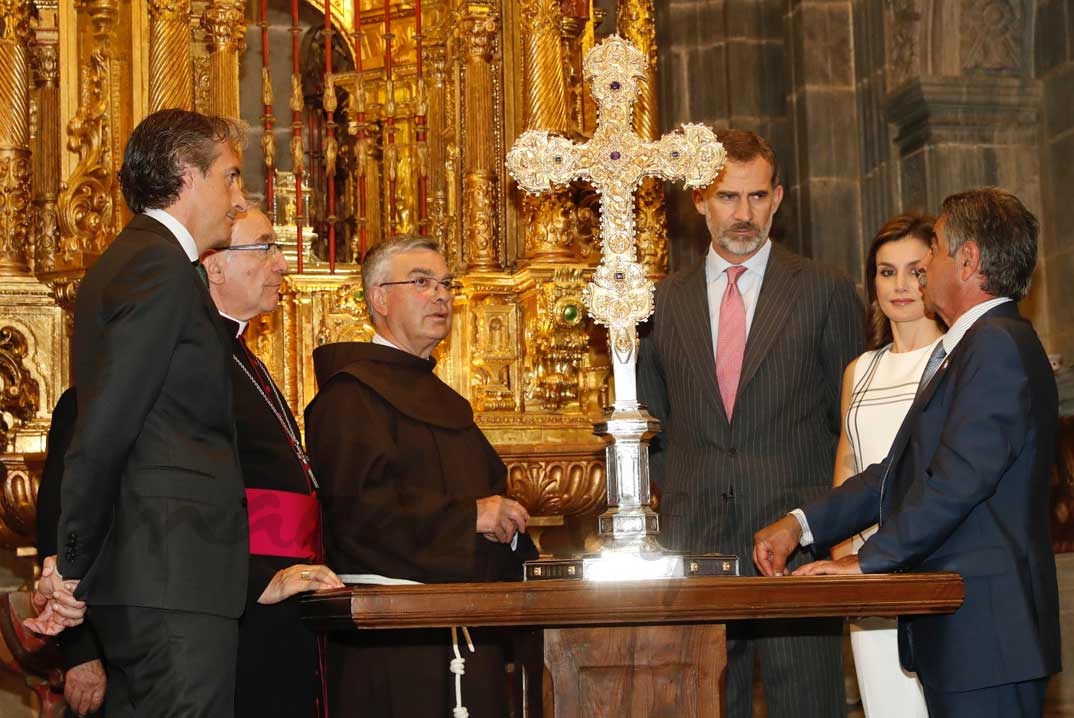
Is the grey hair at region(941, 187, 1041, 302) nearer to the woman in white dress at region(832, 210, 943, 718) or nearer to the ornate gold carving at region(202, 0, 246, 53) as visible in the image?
the woman in white dress at region(832, 210, 943, 718)

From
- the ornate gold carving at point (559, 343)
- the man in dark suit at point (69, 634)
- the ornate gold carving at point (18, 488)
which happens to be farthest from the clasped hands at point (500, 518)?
the ornate gold carving at point (18, 488)

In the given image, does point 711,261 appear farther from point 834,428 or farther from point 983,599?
point 983,599

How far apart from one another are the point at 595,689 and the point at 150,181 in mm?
1468

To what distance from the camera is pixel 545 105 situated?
6457 mm

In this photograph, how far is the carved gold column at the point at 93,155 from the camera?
628 centimetres

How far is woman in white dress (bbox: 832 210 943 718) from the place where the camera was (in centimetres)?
429

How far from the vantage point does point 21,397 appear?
6094 millimetres

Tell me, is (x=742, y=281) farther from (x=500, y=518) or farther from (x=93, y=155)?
(x=93, y=155)

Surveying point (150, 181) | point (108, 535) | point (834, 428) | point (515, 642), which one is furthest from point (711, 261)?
point (108, 535)

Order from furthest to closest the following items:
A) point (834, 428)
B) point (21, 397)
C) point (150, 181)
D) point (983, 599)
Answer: point (21, 397) < point (834, 428) < point (150, 181) < point (983, 599)

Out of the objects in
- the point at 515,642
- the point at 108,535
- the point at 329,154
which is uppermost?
the point at 329,154

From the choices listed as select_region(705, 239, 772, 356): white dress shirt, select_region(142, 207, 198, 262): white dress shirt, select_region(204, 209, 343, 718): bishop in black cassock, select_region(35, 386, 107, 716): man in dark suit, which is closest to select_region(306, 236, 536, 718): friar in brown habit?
select_region(204, 209, 343, 718): bishop in black cassock

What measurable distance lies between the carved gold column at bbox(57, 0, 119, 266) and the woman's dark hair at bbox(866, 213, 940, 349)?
119 inches

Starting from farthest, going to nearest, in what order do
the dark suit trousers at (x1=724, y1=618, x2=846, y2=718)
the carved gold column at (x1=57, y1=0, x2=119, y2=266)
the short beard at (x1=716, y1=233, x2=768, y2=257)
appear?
the carved gold column at (x1=57, y1=0, x2=119, y2=266) < the short beard at (x1=716, y1=233, x2=768, y2=257) < the dark suit trousers at (x1=724, y1=618, x2=846, y2=718)
